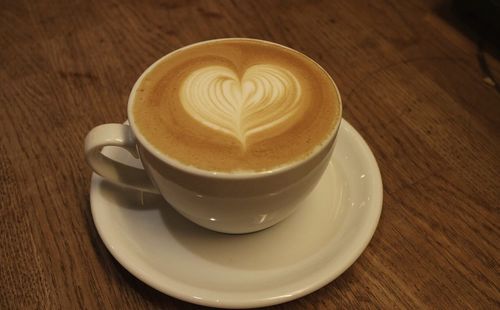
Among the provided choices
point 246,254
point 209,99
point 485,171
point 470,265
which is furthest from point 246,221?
point 485,171

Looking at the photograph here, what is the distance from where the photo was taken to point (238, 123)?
0.53 m

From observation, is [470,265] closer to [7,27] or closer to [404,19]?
[404,19]

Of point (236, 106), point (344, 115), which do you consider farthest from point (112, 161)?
point (344, 115)

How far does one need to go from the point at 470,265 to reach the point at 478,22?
2.13 ft

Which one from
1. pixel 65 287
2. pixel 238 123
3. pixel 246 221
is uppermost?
pixel 238 123

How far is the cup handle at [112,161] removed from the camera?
554 mm

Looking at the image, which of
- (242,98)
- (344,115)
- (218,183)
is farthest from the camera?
(344,115)

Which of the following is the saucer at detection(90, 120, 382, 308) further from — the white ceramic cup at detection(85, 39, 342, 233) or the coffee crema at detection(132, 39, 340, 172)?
the coffee crema at detection(132, 39, 340, 172)

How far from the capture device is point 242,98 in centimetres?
58

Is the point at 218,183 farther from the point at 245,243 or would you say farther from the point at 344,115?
the point at 344,115

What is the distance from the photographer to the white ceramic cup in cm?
48

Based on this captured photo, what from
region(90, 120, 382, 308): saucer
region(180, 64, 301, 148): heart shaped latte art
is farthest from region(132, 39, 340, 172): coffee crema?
region(90, 120, 382, 308): saucer

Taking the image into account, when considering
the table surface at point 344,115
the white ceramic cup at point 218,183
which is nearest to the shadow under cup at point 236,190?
the white ceramic cup at point 218,183

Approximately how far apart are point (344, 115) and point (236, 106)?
0.31m
